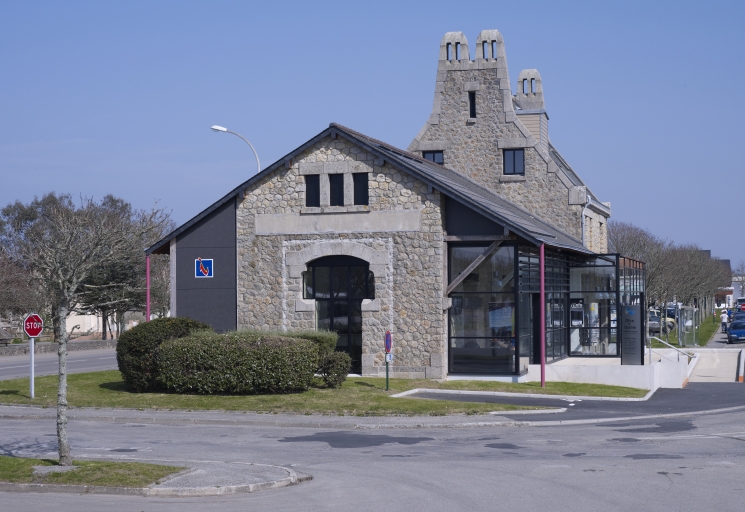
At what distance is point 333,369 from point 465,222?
590 cm

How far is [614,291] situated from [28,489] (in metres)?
23.1

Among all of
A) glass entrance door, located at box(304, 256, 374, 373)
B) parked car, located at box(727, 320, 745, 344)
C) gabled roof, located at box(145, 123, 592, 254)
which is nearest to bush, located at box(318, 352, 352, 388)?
glass entrance door, located at box(304, 256, 374, 373)

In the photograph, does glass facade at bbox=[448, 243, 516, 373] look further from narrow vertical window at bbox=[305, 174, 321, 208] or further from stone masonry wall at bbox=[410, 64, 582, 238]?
stone masonry wall at bbox=[410, 64, 582, 238]

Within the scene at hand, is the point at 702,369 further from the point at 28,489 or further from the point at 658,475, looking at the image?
the point at 28,489

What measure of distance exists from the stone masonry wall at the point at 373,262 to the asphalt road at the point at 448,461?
8111 mm

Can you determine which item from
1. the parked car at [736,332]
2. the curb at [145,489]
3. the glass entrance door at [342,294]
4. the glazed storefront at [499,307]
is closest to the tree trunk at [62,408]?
the curb at [145,489]

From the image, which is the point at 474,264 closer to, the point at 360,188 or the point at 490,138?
the point at 360,188

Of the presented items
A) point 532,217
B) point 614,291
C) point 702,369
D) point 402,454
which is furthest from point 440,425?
point 702,369

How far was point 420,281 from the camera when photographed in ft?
83.6

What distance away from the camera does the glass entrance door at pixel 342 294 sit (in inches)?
1037

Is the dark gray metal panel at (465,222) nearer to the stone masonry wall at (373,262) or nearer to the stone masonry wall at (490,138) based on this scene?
the stone masonry wall at (373,262)

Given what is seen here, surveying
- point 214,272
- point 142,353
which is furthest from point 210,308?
point 142,353

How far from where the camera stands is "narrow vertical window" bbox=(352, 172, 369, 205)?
2630 cm

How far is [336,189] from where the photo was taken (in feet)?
87.4
